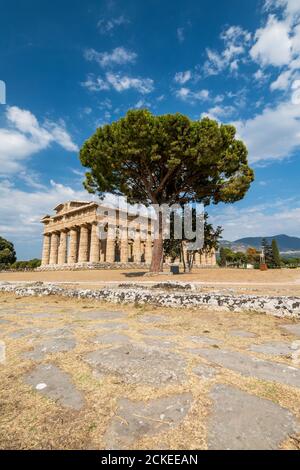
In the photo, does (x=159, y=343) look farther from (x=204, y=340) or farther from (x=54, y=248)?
(x=54, y=248)

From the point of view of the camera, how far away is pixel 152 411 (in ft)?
6.31

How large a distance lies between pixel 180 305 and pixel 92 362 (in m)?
4.28

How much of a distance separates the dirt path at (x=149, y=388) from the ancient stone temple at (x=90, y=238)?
36492mm

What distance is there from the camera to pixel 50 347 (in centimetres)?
346

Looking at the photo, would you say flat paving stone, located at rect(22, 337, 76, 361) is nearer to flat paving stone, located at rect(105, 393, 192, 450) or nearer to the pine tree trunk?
flat paving stone, located at rect(105, 393, 192, 450)

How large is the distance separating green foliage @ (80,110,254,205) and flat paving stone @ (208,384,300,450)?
1850 centimetres

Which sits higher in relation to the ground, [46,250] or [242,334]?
[46,250]

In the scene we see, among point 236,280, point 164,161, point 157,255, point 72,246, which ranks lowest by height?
point 236,280

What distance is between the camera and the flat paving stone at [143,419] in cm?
162

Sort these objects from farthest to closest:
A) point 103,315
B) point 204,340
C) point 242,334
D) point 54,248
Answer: point 54,248, point 103,315, point 242,334, point 204,340

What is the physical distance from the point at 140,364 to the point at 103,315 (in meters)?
3.26

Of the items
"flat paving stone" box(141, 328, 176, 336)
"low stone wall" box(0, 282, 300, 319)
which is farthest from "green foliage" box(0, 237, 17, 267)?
"flat paving stone" box(141, 328, 176, 336)

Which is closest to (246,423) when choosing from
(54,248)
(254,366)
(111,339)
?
(254,366)

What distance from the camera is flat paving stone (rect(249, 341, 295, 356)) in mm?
3234
